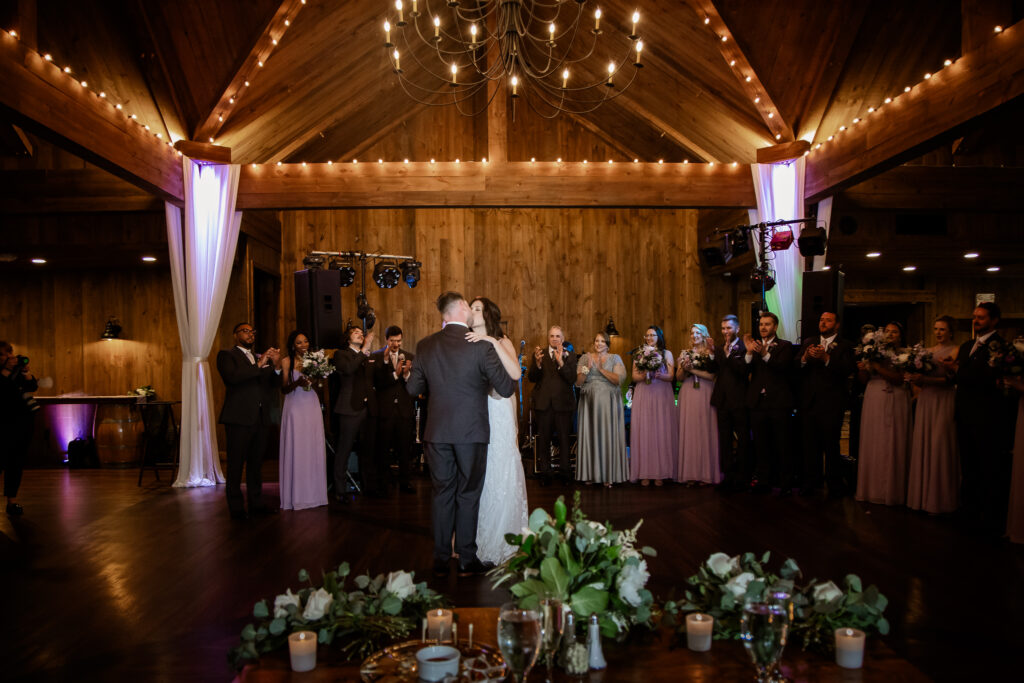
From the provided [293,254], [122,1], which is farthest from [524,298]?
[122,1]

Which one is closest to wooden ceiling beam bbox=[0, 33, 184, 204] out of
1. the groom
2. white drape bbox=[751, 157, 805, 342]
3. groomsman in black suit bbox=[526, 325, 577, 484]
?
the groom

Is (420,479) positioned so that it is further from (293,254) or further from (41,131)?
(41,131)

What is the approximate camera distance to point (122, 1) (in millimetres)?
6414

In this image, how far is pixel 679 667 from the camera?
1.57 meters

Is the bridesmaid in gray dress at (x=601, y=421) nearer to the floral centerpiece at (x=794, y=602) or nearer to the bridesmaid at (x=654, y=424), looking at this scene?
Result: the bridesmaid at (x=654, y=424)

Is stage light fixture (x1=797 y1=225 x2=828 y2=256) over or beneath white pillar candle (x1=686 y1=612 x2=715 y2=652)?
over

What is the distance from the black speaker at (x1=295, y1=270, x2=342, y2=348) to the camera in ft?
24.9

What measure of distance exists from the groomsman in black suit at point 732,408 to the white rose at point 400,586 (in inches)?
223

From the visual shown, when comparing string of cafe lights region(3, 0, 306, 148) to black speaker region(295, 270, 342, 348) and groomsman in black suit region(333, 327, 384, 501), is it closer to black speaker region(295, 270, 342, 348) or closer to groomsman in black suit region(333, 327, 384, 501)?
black speaker region(295, 270, 342, 348)

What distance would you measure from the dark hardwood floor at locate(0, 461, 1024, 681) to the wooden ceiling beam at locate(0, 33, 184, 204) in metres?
3.04

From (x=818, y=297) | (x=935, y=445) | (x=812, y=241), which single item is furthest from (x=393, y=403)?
(x=935, y=445)

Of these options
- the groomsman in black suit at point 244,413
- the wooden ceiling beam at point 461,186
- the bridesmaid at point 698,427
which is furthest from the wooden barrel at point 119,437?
the bridesmaid at point 698,427

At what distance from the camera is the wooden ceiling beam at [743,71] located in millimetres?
7002

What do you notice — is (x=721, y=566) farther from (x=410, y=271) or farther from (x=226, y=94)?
(x=410, y=271)
